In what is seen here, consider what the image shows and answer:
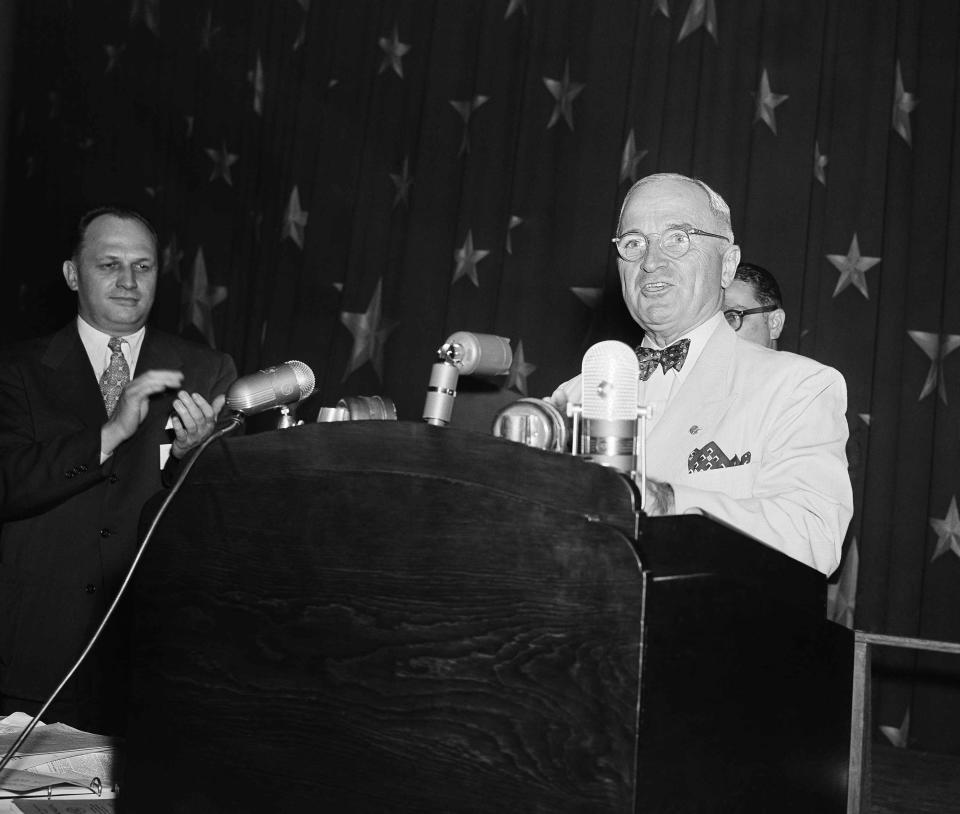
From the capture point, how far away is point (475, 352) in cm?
127

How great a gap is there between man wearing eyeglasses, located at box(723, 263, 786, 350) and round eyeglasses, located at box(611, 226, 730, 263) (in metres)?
1.09

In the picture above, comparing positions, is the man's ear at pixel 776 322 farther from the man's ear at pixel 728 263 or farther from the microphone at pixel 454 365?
the microphone at pixel 454 365

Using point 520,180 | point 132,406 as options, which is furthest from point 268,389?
point 520,180

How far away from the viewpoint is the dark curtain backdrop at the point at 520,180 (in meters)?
3.13

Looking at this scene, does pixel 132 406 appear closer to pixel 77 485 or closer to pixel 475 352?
pixel 77 485

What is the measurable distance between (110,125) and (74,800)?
373cm

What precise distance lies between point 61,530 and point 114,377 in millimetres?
406

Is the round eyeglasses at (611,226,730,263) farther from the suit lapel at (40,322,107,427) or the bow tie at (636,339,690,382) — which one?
the suit lapel at (40,322,107,427)

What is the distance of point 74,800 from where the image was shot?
4.51 ft

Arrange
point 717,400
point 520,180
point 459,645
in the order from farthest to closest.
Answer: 1. point 520,180
2. point 717,400
3. point 459,645

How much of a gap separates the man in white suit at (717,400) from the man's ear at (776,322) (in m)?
1.08

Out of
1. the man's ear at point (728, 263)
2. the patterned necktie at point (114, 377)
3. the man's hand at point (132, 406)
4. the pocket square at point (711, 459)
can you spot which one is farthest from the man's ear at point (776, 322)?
the patterned necktie at point (114, 377)

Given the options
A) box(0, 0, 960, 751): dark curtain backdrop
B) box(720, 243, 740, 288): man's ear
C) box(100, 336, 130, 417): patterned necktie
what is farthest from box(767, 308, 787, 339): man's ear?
box(100, 336, 130, 417): patterned necktie

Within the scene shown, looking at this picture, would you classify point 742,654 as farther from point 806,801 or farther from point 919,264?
point 919,264
